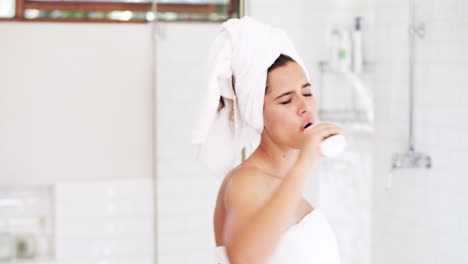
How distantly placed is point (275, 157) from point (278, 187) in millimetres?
171

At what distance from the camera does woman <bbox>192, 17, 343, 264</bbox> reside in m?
1.25

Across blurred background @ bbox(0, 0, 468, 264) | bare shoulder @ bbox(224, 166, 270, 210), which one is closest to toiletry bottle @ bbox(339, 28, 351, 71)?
blurred background @ bbox(0, 0, 468, 264)

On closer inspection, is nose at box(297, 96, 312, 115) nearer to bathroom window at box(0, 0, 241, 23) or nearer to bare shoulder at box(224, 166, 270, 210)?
bare shoulder at box(224, 166, 270, 210)

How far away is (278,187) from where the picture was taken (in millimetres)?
1285

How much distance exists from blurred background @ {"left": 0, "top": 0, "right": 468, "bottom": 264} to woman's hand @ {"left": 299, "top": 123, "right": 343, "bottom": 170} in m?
1.09

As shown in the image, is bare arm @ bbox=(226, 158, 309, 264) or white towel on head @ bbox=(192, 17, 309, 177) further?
white towel on head @ bbox=(192, 17, 309, 177)

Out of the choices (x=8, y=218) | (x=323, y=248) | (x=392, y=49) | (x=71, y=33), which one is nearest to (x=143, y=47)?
(x=71, y=33)

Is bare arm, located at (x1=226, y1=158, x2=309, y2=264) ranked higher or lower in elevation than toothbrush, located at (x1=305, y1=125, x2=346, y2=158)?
lower

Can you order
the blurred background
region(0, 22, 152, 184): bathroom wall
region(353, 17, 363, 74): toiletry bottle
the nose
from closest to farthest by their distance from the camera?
the nose → the blurred background → region(353, 17, 363, 74): toiletry bottle → region(0, 22, 152, 184): bathroom wall

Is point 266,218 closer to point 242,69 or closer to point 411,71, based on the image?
point 242,69

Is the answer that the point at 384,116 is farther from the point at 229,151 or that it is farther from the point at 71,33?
the point at 71,33

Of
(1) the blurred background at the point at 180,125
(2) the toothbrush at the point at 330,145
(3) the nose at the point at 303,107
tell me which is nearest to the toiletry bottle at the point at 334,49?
(1) the blurred background at the point at 180,125

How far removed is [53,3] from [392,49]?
2006mm

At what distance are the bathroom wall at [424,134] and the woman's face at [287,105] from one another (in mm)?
999
